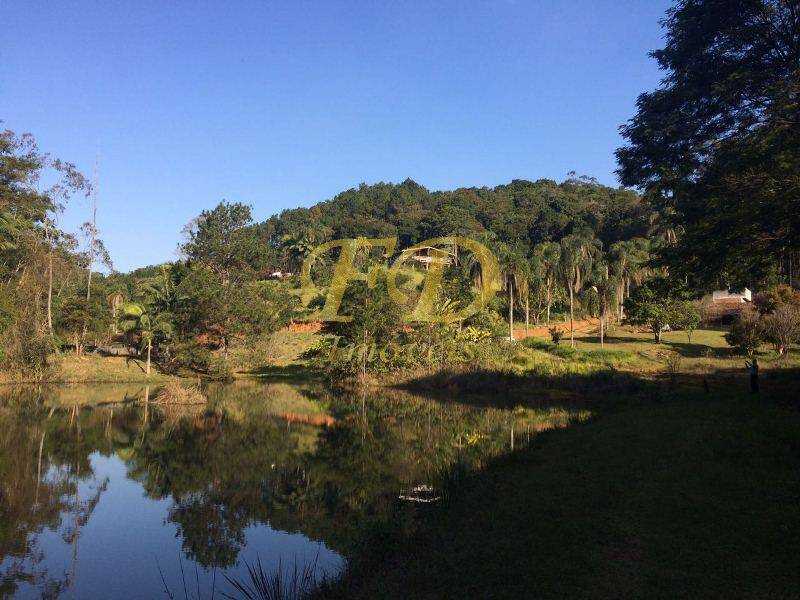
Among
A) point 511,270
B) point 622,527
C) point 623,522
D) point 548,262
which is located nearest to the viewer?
point 622,527

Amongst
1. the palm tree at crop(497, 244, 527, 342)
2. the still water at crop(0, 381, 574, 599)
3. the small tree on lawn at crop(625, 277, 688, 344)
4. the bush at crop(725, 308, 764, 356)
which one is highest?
the palm tree at crop(497, 244, 527, 342)

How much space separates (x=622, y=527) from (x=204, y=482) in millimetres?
12808

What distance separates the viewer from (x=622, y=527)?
9.03 meters

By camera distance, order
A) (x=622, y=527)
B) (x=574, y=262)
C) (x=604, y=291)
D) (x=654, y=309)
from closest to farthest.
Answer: (x=622, y=527) → (x=654, y=309) → (x=604, y=291) → (x=574, y=262)

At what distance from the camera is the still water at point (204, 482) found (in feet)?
37.5

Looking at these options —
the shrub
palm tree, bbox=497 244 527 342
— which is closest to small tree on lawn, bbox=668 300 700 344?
the shrub

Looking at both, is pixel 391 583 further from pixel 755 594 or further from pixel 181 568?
pixel 181 568

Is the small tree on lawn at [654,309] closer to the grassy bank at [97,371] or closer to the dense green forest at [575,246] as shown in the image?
the dense green forest at [575,246]

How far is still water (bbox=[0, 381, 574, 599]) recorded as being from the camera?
11.4 metres

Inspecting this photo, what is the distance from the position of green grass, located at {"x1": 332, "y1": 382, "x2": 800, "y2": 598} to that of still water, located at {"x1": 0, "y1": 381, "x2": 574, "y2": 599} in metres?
2.32

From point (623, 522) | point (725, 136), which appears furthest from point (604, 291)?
point (623, 522)

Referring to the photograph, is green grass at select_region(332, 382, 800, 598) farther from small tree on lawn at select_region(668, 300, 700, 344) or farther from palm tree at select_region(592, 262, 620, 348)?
palm tree at select_region(592, 262, 620, 348)

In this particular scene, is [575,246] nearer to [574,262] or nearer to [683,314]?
[574,262]

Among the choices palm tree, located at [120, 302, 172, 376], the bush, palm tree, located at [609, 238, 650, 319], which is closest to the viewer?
the bush
